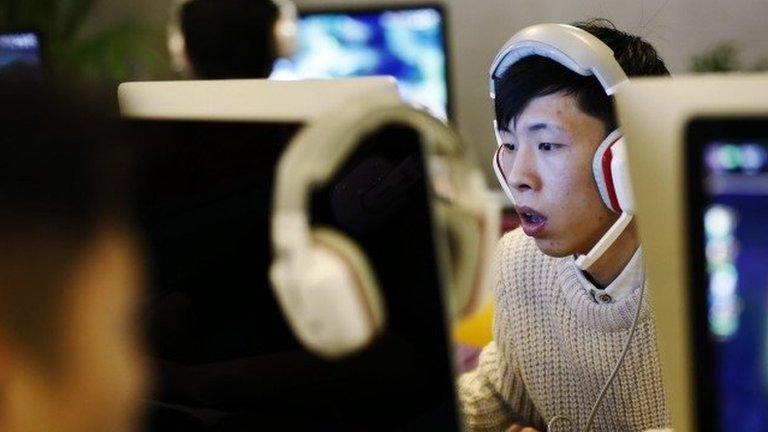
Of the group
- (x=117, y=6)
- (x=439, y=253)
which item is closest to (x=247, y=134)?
(x=439, y=253)

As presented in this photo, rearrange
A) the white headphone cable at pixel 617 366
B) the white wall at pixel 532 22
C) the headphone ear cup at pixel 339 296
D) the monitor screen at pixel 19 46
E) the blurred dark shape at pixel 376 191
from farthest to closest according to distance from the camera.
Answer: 1. the white wall at pixel 532 22
2. the monitor screen at pixel 19 46
3. the white headphone cable at pixel 617 366
4. the blurred dark shape at pixel 376 191
5. the headphone ear cup at pixel 339 296

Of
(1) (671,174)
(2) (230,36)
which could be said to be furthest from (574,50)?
(2) (230,36)

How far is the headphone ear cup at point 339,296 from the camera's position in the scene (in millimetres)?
569

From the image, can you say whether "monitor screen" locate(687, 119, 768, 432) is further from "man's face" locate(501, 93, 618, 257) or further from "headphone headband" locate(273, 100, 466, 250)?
"man's face" locate(501, 93, 618, 257)

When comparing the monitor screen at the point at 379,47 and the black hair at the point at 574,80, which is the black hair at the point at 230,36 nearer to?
the monitor screen at the point at 379,47

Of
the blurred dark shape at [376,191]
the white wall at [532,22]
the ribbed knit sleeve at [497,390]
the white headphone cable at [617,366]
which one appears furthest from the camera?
the white wall at [532,22]

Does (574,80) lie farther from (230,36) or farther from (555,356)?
(230,36)

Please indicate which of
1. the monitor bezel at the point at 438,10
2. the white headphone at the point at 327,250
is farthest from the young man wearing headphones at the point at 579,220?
the monitor bezel at the point at 438,10

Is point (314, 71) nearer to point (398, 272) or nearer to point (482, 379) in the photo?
point (482, 379)

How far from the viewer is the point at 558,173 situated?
1165 mm

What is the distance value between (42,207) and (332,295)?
203 mm

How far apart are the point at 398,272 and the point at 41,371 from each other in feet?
0.77

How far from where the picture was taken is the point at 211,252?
0.79 m

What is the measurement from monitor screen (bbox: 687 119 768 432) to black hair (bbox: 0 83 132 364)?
0.38m
